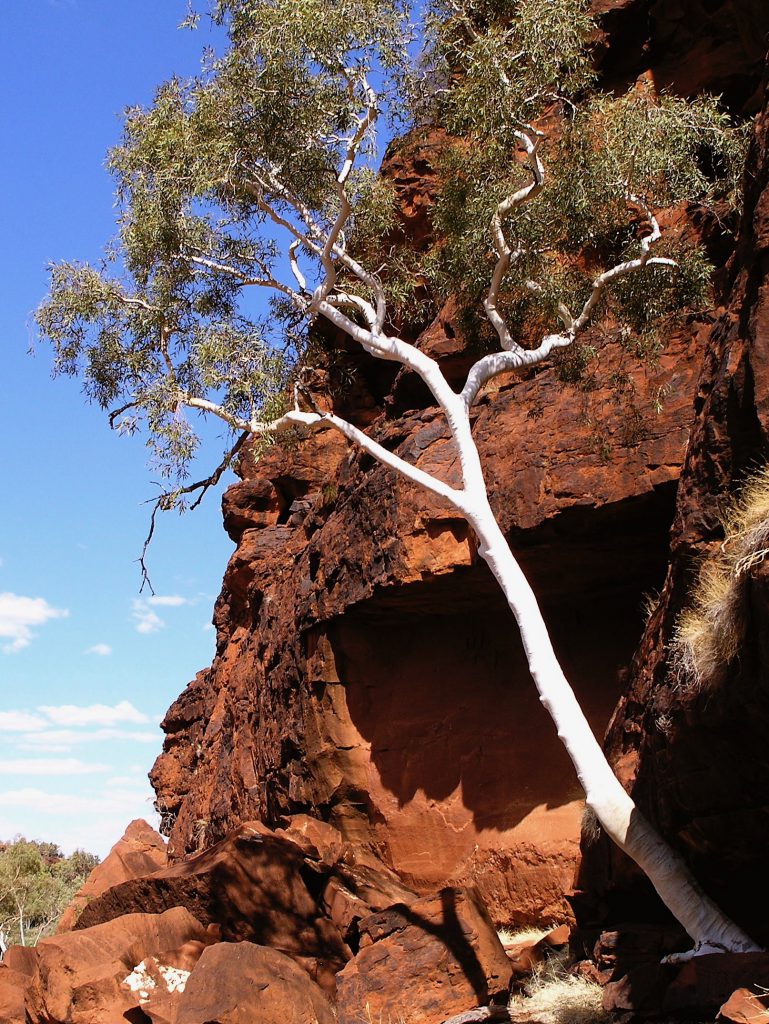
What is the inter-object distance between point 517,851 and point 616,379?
6.28m

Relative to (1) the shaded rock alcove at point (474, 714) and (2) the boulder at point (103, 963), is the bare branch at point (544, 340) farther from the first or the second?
(2) the boulder at point (103, 963)

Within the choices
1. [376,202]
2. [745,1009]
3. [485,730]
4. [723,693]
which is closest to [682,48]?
[376,202]

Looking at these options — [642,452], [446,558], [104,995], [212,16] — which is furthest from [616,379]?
[104,995]

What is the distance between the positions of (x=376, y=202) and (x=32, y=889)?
22411 millimetres

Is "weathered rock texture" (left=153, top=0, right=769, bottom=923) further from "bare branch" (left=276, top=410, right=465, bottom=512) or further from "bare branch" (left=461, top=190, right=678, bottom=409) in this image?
"bare branch" (left=276, top=410, right=465, bottom=512)

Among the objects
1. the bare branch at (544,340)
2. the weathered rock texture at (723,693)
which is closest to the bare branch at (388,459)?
the bare branch at (544,340)

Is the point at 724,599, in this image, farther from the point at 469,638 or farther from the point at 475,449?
the point at 469,638

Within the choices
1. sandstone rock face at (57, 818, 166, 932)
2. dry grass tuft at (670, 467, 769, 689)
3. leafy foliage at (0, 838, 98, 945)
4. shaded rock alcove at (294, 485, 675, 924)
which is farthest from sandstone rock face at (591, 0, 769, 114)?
leafy foliage at (0, 838, 98, 945)

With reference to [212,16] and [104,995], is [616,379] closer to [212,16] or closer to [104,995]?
[212,16]

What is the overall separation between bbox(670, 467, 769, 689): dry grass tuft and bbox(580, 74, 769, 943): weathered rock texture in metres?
0.09

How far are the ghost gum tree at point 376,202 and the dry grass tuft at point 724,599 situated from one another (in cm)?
358

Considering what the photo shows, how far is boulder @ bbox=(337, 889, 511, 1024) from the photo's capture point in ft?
29.1

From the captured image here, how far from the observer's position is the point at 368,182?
14.6 m

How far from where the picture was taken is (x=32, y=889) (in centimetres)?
2761
